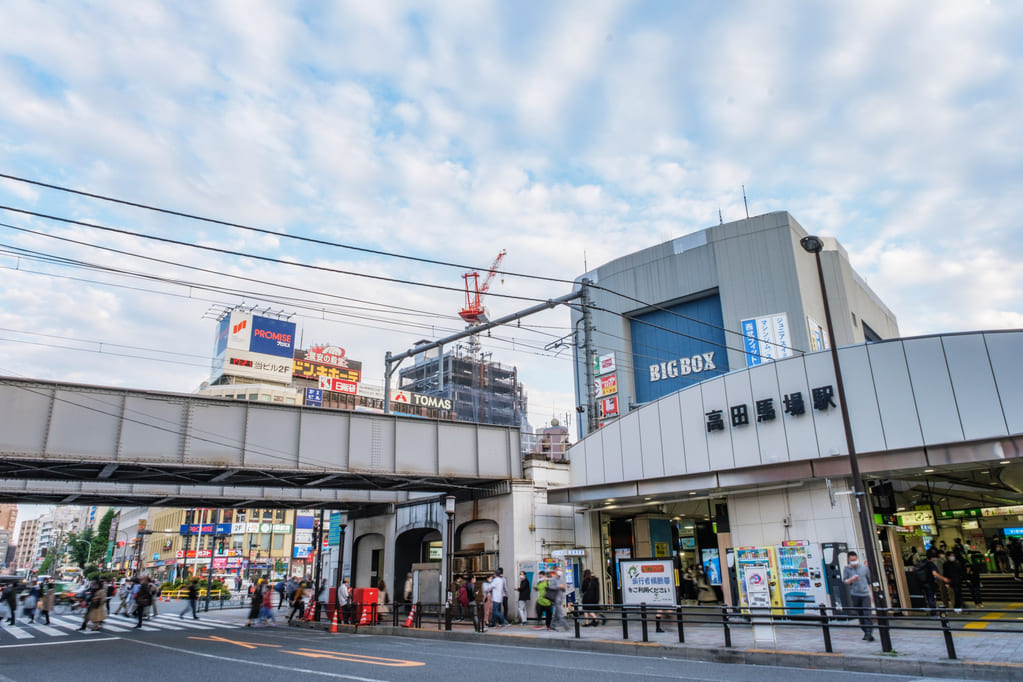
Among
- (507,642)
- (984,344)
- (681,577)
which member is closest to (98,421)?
(507,642)

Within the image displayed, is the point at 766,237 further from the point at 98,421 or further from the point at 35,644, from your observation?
the point at 35,644

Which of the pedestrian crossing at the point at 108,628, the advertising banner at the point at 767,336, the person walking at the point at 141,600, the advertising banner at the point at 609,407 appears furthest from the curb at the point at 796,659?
the advertising banner at the point at 609,407

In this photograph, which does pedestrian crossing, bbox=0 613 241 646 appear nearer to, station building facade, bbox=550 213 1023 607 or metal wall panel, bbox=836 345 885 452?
station building facade, bbox=550 213 1023 607

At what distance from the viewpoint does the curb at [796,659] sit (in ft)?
32.3

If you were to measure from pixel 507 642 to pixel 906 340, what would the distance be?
13.3 metres

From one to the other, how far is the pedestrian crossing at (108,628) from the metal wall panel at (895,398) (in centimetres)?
2395

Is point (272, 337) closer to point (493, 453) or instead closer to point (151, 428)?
point (493, 453)

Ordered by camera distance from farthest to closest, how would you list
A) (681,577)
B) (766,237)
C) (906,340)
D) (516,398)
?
(516,398) < (766,237) < (681,577) < (906,340)

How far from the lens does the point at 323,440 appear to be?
22734 millimetres

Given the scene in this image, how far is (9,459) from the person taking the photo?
1778cm

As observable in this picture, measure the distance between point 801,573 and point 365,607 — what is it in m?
15.4

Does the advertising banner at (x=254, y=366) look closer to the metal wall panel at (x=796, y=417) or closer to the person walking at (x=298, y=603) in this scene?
the person walking at (x=298, y=603)

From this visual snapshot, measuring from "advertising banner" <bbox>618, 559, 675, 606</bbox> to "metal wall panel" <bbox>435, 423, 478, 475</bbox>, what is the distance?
8.09 metres

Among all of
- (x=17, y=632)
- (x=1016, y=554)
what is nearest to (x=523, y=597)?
(x=17, y=632)
